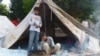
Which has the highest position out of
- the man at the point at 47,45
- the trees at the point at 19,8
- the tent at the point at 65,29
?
the trees at the point at 19,8

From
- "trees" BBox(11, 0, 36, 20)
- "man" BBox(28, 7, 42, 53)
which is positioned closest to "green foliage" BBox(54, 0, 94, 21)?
"trees" BBox(11, 0, 36, 20)

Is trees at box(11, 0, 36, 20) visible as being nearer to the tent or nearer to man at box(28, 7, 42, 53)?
the tent

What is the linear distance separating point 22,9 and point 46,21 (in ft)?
62.7

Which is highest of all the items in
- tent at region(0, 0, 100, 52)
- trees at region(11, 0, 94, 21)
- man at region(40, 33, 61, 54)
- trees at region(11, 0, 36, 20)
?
trees at region(11, 0, 36, 20)

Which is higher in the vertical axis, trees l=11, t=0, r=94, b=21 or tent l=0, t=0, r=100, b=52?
trees l=11, t=0, r=94, b=21

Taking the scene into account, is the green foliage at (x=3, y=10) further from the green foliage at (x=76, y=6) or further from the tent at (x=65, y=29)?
the tent at (x=65, y=29)

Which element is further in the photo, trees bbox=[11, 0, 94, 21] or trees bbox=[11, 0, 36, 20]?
trees bbox=[11, 0, 36, 20]

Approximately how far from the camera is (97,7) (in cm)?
3484

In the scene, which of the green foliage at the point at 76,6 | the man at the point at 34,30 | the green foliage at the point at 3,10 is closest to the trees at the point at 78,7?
the green foliage at the point at 76,6

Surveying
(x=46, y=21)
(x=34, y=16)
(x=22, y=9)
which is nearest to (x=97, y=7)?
(x=22, y=9)

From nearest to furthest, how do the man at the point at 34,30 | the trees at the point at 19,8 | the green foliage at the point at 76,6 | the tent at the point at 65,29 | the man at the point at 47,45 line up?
the man at the point at 47,45 < the man at the point at 34,30 < the tent at the point at 65,29 < the green foliage at the point at 76,6 < the trees at the point at 19,8

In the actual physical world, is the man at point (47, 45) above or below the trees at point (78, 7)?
below

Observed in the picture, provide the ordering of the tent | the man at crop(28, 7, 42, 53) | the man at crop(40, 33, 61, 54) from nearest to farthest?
the man at crop(40, 33, 61, 54)
the man at crop(28, 7, 42, 53)
the tent

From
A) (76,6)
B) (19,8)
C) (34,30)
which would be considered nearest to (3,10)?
(19,8)
